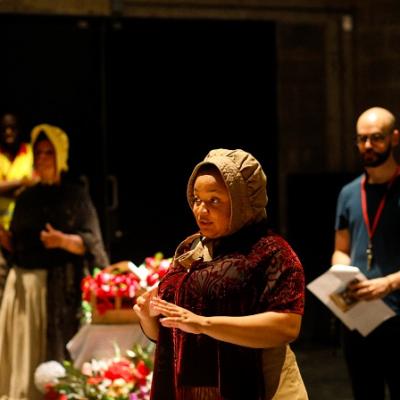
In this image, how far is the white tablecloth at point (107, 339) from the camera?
4.12 meters

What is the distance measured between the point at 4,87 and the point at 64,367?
8.54 ft

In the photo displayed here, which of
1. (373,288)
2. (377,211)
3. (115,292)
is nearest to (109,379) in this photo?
(115,292)

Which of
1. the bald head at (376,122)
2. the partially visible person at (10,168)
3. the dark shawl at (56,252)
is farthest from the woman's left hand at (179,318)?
the partially visible person at (10,168)

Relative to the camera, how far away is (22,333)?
4.64 metres

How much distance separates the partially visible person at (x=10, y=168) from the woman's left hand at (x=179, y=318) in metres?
2.80

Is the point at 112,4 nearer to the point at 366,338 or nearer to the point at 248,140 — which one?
the point at 248,140

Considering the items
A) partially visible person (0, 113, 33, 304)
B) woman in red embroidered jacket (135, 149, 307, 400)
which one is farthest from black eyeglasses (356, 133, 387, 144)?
partially visible person (0, 113, 33, 304)

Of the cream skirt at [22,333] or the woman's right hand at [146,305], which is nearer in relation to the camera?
the woman's right hand at [146,305]

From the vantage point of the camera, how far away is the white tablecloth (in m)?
4.12

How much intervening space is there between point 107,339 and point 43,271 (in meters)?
0.66

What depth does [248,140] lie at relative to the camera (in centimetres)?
686

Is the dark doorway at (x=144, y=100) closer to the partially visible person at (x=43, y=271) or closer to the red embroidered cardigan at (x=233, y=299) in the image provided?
the partially visible person at (x=43, y=271)

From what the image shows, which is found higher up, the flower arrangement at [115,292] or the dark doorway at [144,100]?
the dark doorway at [144,100]

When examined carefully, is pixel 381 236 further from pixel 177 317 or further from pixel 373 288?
pixel 177 317
